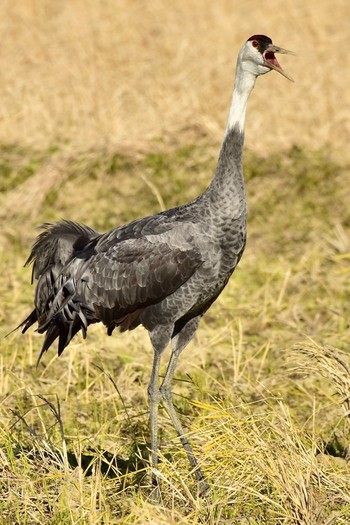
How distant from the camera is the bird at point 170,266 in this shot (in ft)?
16.1

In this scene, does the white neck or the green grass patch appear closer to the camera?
the green grass patch

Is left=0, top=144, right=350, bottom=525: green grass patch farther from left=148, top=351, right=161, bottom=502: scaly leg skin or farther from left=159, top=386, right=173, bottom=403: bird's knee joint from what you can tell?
left=159, top=386, right=173, bottom=403: bird's knee joint

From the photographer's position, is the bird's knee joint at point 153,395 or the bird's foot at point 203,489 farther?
the bird's knee joint at point 153,395

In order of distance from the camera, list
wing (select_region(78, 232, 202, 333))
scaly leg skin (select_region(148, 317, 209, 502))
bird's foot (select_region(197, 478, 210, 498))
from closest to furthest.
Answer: bird's foot (select_region(197, 478, 210, 498)), scaly leg skin (select_region(148, 317, 209, 502)), wing (select_region(78, 232, 202, 333))

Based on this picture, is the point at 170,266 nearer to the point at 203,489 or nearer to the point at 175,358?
the point at 175,358

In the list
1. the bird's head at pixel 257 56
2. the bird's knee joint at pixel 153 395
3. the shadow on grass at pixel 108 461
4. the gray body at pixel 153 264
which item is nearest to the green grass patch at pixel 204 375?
the shadow on grass at pixel 108 461

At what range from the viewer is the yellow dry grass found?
1130cm

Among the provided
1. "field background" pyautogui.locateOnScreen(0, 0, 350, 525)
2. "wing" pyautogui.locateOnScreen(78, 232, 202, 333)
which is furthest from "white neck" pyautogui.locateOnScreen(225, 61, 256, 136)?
"field background" pyautogui.locateOnScreen(0, 0, 350, 525)

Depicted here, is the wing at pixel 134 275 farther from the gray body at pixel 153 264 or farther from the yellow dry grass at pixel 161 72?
the yellow dry grass at pixel 161 72

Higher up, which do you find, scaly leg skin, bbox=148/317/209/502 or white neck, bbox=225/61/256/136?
white neck, bbox=225/61/256/136

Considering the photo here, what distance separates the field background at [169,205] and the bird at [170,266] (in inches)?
12.4

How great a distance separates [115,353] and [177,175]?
3.83 meters

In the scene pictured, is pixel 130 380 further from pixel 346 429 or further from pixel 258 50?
pixel 258 50

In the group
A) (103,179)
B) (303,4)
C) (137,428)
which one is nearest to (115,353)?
(137,428)
